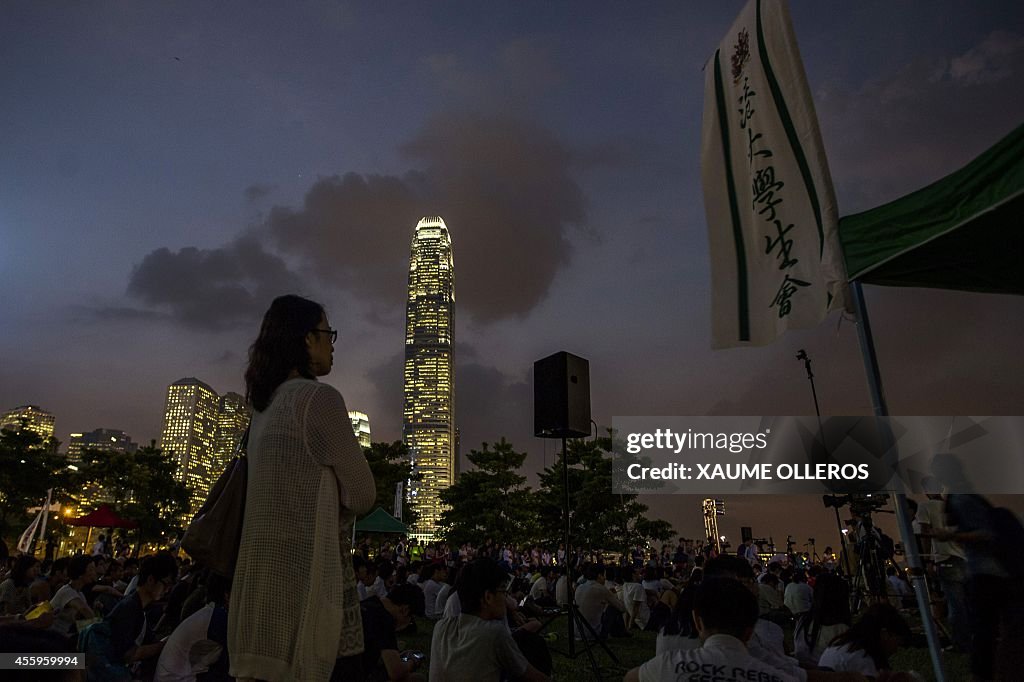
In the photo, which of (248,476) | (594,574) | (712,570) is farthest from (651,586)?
(248,476)

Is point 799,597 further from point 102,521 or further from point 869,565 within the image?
point 102,521

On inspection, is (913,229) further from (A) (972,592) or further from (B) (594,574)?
(B) (594,574)

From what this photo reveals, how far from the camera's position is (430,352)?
162125 mm

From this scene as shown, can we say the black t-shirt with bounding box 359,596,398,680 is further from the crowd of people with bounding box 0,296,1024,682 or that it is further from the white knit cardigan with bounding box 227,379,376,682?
the white knit cardigan with bounding box 227,379,376,682

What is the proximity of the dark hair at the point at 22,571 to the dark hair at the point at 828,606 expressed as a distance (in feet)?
28.2

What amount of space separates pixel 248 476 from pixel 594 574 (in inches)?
407

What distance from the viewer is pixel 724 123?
435 cm

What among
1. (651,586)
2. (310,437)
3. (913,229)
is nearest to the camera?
(310,437)

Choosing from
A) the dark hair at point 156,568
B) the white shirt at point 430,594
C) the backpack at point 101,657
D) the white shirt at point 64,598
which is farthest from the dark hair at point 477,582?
the white shirt at point 430,594

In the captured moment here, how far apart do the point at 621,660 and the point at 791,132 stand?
266 inches

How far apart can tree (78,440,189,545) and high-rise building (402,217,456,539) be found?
121361 mm

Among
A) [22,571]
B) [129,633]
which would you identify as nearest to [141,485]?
[22,571]

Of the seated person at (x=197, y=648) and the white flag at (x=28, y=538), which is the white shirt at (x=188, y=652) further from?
the white flag at (x=28, y=538)

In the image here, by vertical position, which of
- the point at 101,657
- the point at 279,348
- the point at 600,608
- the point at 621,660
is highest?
the point at 279,348
